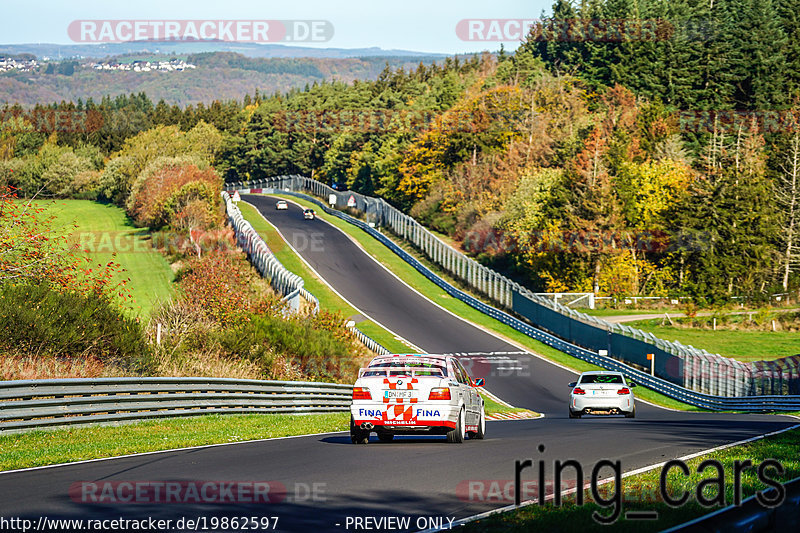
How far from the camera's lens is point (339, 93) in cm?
17500

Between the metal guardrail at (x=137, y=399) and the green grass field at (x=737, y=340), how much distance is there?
1398 inches

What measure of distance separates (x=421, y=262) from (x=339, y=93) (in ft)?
347

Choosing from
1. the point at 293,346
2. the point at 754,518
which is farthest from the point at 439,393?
the point at 293,346

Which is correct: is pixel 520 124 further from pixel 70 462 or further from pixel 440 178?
pixel 70 462

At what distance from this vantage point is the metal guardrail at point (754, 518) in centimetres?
586

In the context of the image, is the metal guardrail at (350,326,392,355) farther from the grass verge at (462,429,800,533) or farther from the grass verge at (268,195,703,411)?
the grass verge at (462,429,800,533)

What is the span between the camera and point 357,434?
1647 centimetres

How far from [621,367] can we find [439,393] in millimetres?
32464

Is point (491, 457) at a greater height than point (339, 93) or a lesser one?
lesser

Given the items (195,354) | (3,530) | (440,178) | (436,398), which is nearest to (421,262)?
(440,178)

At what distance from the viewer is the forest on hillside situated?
7731cm

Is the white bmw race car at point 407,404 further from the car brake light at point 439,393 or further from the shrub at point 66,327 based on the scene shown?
the shrub at point 66,327

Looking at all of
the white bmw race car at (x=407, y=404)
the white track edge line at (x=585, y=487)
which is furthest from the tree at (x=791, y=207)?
the white bmw race car at (x=407, y=404)

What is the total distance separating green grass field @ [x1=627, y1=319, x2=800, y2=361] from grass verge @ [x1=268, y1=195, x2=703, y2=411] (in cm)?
1103
